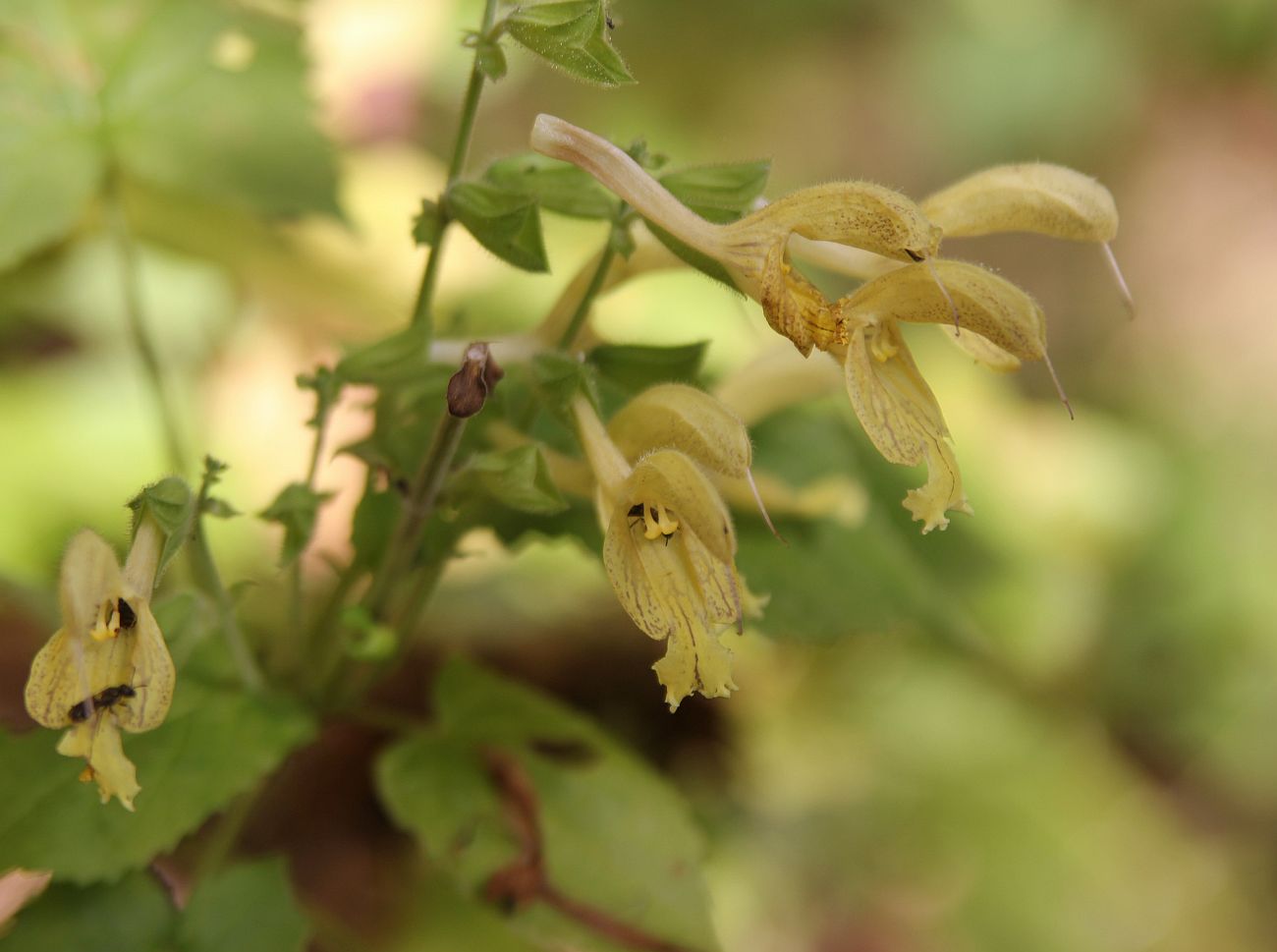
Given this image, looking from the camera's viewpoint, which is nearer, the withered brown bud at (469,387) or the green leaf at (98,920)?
the withered brown bud at (469,387)

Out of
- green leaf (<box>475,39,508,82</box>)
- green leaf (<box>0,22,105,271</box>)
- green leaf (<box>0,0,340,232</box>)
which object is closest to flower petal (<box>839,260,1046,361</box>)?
green leaf (<box>475,39,508,82</box>)

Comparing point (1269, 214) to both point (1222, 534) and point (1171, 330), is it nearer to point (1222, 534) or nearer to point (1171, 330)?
point (1171, 330)

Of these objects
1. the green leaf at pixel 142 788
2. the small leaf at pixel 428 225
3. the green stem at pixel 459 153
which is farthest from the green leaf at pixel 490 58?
the green leaf at pixel 142 788

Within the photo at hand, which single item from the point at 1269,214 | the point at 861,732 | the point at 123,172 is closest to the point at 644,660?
the point at 861,732

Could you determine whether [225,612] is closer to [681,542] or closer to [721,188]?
[681,542]

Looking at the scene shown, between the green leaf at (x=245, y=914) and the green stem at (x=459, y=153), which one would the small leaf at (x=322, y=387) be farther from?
the green leaf at (x=245, y=914)

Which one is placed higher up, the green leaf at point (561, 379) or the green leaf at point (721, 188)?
the green leaf at point (721, 188)

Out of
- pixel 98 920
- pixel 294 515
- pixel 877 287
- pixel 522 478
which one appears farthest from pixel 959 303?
pixel 98 920
